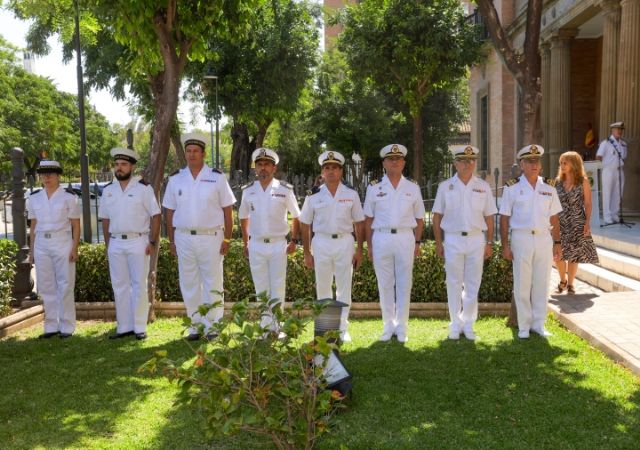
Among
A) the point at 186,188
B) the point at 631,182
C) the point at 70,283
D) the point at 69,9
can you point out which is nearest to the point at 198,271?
the point at 186,188

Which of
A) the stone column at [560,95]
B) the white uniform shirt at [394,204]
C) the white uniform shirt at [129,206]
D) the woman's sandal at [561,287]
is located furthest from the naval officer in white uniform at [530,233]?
the stone column at [560,95]

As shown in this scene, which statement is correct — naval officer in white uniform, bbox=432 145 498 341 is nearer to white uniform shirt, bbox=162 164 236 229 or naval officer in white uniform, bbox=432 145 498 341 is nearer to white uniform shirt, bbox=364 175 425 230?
white uniform shirt, bbox=364 175 425 230

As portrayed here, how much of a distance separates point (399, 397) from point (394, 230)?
2.01m

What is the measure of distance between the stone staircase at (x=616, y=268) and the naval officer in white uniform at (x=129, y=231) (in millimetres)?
5968

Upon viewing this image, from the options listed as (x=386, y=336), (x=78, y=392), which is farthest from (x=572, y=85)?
(x=78, y=392)

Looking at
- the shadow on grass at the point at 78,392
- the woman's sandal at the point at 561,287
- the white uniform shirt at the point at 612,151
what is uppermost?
the white uniform shirt at the point at 612,151

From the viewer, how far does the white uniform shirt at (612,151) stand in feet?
41.3

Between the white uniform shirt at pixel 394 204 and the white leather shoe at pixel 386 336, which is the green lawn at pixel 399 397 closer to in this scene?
the white leather shoe at pixel 386 336

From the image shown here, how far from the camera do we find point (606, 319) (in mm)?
7227

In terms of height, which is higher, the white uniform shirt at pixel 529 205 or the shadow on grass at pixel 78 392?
the white uniform shirt at pixel 529 205

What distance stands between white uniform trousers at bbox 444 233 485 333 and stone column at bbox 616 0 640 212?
8.70m

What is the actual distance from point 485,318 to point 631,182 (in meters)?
7.90

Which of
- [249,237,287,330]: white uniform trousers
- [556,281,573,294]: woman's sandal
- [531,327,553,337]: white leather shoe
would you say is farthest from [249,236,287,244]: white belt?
[556,281,573,294]: woman's sandal

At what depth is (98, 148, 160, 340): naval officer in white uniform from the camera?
710cm
